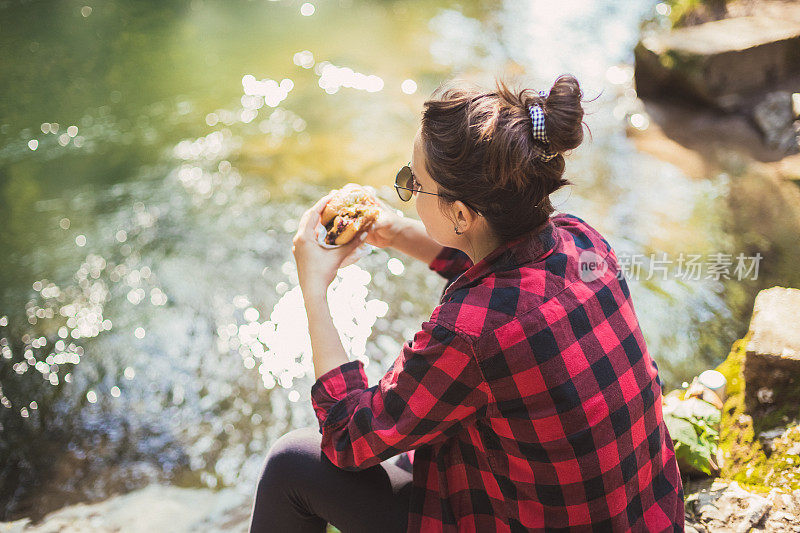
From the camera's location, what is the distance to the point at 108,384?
117 inches

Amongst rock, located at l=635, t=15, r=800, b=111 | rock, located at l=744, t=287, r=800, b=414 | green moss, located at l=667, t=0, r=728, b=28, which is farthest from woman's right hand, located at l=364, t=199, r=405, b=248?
green moss, located at l=667, t=0, r=728, b=28

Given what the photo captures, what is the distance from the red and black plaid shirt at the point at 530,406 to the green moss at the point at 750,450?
783 mm

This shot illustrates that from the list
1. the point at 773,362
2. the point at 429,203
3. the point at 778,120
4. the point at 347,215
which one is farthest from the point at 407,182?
the point at 778,120

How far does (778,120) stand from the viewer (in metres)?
4.46

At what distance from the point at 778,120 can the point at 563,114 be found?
159 inches

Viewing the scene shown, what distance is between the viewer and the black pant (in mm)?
1610

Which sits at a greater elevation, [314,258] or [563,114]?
[563,114]

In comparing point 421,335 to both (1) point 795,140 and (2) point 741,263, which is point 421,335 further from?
(1) point 795,140

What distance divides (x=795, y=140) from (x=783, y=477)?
3.09 meters

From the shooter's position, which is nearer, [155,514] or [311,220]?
[311,220]

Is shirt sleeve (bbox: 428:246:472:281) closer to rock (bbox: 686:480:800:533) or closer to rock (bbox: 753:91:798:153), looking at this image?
rock (bbox: 686:480:800:533)

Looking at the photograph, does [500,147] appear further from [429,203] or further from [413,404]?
[413,404]

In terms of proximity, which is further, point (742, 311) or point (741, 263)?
point (741, 263)

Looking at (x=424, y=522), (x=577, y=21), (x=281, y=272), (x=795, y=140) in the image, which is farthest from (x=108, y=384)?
(x=577, y=21)
